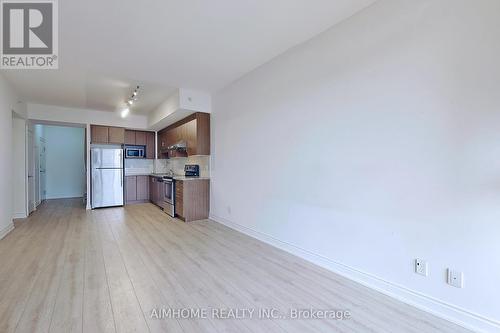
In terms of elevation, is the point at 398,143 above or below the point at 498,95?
below

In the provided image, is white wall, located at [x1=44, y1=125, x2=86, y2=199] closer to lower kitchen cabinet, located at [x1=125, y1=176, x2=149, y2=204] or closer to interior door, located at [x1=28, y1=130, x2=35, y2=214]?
interior door, located at [x1=28, y1=130, x2=35, y2=214]

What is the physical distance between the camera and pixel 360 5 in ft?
7.56

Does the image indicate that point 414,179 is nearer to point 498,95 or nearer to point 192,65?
point 498,95

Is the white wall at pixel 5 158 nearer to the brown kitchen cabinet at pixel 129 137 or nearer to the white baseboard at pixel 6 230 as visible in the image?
the white baseboard at pixel 6 230

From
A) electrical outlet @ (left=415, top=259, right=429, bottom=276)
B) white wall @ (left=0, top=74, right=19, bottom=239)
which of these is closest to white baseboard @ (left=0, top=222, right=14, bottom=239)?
white wall @ (left=0, top=74, right=19, bottom=239)

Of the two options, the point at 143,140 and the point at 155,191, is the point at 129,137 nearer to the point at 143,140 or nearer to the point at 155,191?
the point at 143,140

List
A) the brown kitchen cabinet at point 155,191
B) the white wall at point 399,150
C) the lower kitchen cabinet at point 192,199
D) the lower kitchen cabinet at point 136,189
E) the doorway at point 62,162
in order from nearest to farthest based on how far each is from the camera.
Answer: the white wall at point 399,150
the lower kitchen cabinet at point 192,199
the brown kitchen cabinet at point 155,191
the lower kitchen cabinet at point 136,189
the doorway at point 62,162

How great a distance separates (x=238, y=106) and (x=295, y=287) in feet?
10.0

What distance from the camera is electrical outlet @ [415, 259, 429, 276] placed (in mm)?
1942

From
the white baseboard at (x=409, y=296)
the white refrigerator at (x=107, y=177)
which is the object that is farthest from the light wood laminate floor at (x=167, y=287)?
the white refrigerator at (x=107, y=177)

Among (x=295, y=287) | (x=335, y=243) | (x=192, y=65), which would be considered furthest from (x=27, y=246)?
(x=335, y=243)

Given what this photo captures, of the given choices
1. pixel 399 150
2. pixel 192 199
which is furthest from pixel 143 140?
pixel 399 150

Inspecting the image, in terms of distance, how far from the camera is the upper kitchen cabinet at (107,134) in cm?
647

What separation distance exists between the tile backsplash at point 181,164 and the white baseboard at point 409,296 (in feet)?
9.28
